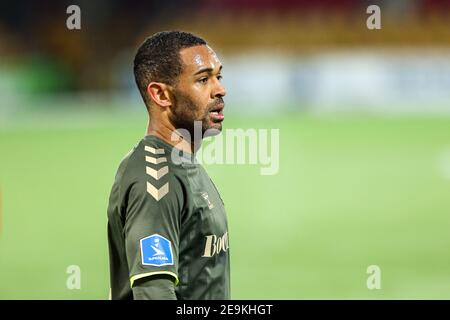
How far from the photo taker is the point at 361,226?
35.9 ft

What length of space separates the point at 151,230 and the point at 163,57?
26.6 inches

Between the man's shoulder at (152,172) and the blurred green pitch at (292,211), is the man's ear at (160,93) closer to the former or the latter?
the man's shoulder at (152,172)

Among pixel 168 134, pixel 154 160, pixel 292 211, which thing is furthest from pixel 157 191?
pixel 292 211

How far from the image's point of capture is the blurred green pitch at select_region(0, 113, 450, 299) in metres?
8.66

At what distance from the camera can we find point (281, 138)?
17656 mm

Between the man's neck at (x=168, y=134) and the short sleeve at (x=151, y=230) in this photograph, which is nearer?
the short sleeve at (x=151, y=230)

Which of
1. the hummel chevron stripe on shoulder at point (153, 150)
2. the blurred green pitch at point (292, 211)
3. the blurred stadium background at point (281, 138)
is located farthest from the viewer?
the blurred stadium background at point (281, 138)

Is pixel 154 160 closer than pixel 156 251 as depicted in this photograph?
No

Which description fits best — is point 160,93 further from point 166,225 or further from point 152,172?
point 166,225

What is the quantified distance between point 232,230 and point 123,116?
12114mm

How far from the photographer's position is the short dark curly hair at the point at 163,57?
3.40 m

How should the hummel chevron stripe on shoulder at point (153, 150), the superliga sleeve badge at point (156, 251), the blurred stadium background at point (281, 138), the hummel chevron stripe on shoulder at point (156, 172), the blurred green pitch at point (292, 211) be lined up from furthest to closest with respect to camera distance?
the blurred stadium background at point (281, 138)
the blurred green pitch at point (292, 211)
the hummel chevron stripe on shoulder at point (153, 150)
the hummel chevron stripe on shoulder at point (156, 172)
the superliga sleeve badge at point (156, 251)

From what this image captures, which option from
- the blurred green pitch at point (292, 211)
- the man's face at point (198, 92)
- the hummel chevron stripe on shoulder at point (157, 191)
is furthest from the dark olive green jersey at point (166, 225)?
the blurred green pitch at point (292, 211)

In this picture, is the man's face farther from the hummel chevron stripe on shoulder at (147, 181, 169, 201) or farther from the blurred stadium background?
the blurred stadium background
